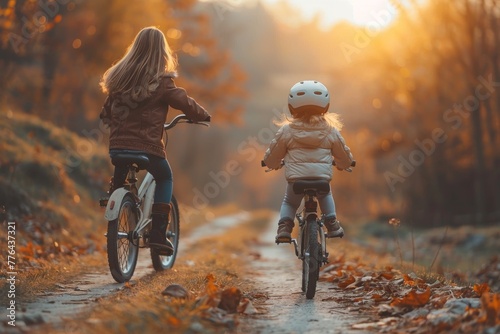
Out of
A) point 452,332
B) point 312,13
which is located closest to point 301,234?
point 452,332

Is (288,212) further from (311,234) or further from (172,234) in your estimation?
(172,234)

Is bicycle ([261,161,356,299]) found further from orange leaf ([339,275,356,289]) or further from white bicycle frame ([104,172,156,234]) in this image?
white bicycle frame ([104,172,156,234])

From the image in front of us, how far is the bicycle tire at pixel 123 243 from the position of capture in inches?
257

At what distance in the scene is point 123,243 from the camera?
22.9ft

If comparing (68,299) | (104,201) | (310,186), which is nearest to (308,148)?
(310,186)

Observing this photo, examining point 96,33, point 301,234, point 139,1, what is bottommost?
point 301,234

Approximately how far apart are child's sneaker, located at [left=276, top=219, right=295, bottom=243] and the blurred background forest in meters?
4.46

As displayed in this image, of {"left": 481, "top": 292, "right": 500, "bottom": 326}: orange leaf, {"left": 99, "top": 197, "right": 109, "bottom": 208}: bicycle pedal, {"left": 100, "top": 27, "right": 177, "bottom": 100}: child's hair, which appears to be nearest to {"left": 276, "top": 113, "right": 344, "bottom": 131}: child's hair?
{"left": 100, "top": 27, "right": 177, "bottom": 100}: child's hair

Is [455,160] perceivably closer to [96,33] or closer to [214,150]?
[96,33]

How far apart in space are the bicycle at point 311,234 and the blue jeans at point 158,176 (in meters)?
1.45

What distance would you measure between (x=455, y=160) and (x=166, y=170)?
23.8m

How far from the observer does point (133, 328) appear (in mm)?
4086

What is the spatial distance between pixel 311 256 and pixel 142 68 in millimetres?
2532

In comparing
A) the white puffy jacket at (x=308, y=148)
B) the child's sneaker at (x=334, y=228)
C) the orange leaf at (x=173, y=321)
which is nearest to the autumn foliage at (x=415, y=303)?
the child's sneaker at (x=334, y=228)
